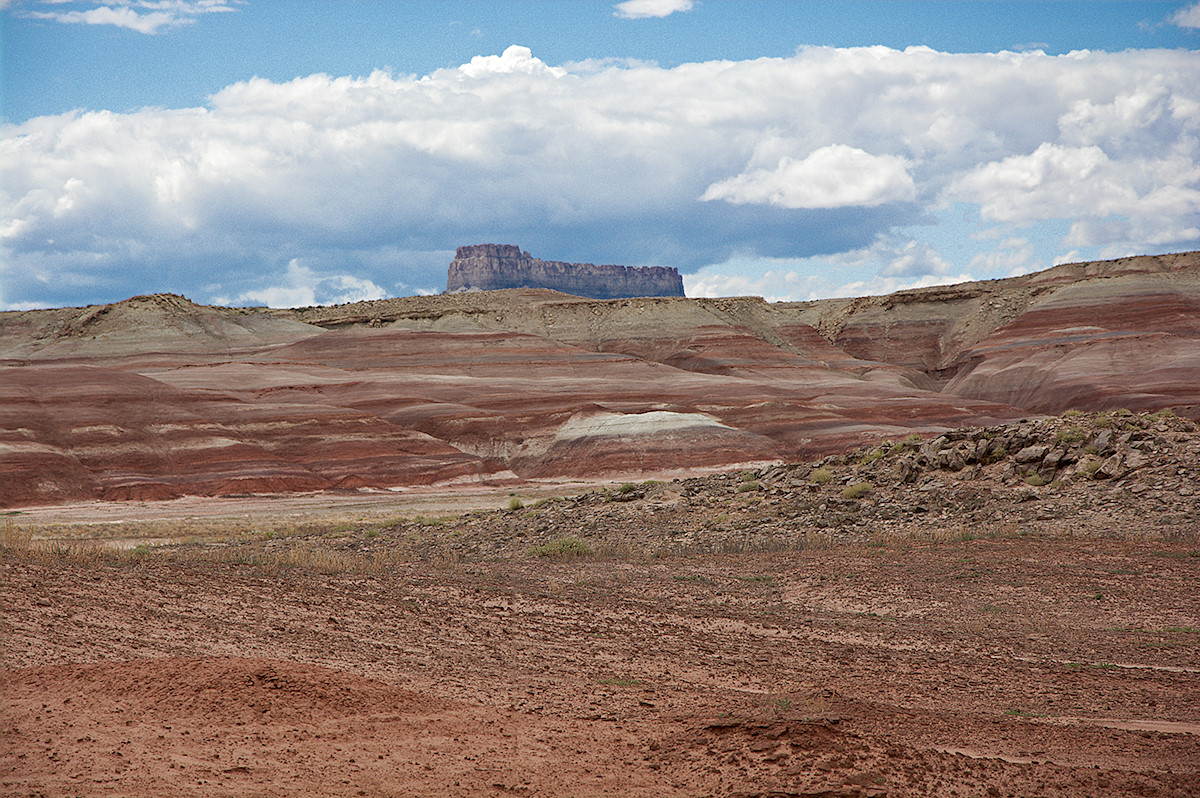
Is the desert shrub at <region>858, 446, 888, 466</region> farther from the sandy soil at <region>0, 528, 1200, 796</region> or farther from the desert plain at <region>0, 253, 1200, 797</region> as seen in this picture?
the sandy soil at <region>0, 528, 1200, 796</region>

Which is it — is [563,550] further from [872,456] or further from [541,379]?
[541,379]

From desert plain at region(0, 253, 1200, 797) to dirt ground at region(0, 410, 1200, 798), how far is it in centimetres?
5

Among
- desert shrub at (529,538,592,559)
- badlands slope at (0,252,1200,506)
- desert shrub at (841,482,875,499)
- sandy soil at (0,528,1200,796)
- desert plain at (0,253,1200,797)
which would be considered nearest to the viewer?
sandy soil at (0,528,1200,796)

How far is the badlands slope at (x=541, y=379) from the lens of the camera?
51156 millimetres

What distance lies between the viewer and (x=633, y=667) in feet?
36.2

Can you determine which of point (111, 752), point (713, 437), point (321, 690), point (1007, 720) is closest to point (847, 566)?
point (1007, 720)

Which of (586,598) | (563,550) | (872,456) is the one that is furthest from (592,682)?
(872,456)

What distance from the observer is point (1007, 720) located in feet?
29.0

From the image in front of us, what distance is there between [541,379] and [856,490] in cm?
4751

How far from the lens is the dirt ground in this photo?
22.1 feet

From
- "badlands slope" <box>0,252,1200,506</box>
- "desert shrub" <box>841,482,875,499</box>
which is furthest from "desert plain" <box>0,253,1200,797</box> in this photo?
"desert shrub" <box>841,482,875,499</box>

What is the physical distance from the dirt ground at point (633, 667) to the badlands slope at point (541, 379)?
108 ft

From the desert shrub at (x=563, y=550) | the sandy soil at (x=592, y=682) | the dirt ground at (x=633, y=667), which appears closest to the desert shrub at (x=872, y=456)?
the dirt ground at (x=633, y=667)

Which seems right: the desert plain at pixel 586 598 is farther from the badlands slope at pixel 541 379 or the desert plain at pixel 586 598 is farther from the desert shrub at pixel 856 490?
the desert shrub at pixel 856 490
